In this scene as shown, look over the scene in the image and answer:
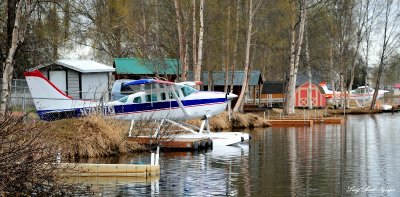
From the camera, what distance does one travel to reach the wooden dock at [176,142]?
22.8m

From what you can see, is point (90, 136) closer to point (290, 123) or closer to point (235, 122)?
point (235, 122)

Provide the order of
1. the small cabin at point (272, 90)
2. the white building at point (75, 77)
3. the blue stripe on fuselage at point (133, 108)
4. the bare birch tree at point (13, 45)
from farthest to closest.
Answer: the small cabin at point (272, 90) → the white building at point (75, 77) → the blue stripe on fuselage at point (133, 108) → the bare birch tree at point (13, 45)

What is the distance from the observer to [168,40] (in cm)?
4188

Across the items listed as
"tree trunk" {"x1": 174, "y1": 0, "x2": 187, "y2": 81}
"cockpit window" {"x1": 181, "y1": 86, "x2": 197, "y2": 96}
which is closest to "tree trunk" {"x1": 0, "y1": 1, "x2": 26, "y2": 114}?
"cockpit window" {"x1": 181, "y1": 86, "x2": 197, "y2": 96}

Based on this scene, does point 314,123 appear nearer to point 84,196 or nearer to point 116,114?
point 116,114

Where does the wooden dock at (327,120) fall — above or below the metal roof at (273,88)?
below

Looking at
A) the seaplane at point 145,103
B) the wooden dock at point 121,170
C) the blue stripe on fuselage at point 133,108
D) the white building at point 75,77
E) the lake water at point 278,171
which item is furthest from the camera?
the white building at point 75,77

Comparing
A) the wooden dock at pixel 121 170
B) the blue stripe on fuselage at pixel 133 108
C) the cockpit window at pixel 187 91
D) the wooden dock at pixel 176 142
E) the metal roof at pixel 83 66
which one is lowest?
the wooden dock at pixel 121 170

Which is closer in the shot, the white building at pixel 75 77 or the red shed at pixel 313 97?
the white building at pixel 75 77

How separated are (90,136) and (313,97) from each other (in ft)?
132

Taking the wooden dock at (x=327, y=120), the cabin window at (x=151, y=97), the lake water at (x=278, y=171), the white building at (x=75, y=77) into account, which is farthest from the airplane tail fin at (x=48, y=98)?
the wooden dock at (x=327, y=120)

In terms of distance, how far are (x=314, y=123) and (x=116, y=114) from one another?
19531mm

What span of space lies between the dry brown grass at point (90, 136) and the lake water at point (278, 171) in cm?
84

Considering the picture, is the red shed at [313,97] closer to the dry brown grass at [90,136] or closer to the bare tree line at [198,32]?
the bare tree line at [198,32]
